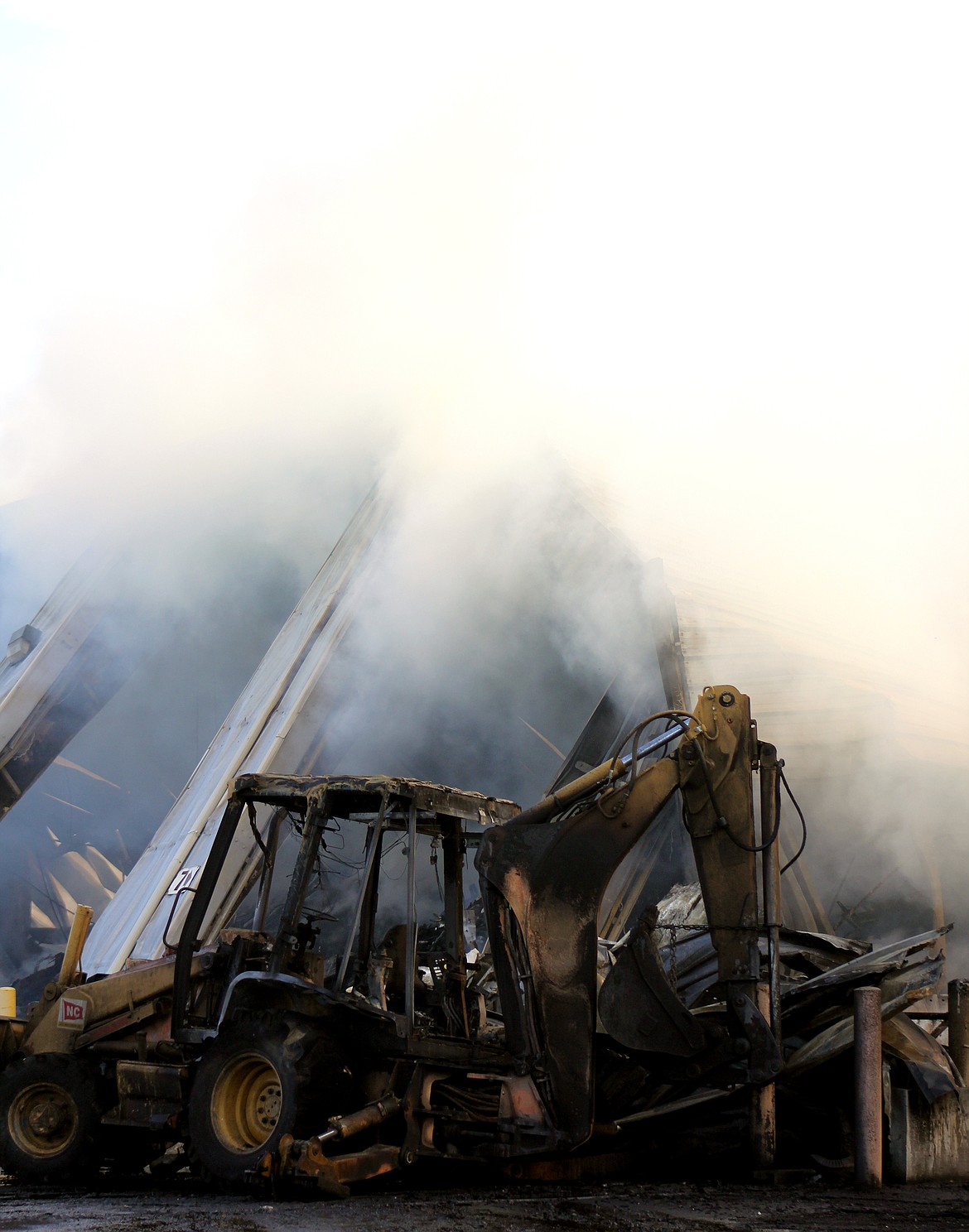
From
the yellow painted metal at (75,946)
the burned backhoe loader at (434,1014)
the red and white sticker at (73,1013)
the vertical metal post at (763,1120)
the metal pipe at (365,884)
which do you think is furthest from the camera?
the yellow painted metal at (75,946)

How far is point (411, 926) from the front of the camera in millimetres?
4785

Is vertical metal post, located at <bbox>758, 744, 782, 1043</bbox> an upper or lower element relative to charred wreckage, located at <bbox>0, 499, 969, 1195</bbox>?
upper

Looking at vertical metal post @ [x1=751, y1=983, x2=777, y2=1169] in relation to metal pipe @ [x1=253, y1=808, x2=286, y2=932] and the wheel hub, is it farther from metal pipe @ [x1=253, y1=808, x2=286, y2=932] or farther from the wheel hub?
the wheel hub

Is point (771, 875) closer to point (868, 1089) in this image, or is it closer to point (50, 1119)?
point (868, 1089)

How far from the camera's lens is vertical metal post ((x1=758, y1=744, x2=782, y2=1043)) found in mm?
4973

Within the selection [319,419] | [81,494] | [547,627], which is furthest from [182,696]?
[547,627]

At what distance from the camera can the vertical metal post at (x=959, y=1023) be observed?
5.48 meters

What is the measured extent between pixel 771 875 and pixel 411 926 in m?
1.68

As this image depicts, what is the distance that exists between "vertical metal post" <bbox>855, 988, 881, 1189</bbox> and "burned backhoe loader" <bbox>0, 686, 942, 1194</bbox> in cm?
35

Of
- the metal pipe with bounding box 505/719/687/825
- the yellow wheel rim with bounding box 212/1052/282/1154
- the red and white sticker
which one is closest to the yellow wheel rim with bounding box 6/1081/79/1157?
the red and white sticker

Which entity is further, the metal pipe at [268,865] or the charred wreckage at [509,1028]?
the metal pipe at [268,865]

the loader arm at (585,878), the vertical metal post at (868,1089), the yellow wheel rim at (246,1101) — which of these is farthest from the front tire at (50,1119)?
the vertical metal post at (868,1089)

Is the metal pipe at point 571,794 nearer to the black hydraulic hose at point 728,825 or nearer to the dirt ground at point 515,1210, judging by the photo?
the black hydraulic hose at point 728,825

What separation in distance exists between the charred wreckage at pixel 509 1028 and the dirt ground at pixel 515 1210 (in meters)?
0.18
